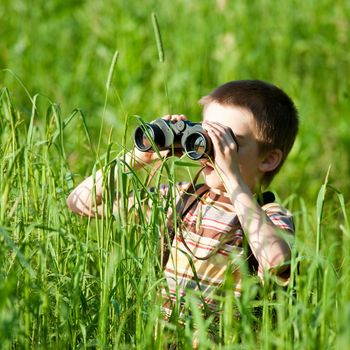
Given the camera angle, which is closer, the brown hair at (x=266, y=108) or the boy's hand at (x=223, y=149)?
the boy's hand at (x=223, y=149)

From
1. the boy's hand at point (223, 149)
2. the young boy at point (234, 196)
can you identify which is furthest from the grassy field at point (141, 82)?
the boy's hand at point (223, 149)

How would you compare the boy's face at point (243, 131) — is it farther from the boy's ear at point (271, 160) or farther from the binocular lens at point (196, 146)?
the binocular lens at point (196, 146)

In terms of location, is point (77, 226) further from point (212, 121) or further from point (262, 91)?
point (262, 91)

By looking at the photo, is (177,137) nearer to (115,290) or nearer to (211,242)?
(211,242)

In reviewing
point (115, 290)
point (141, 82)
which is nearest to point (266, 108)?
point (115, 290)

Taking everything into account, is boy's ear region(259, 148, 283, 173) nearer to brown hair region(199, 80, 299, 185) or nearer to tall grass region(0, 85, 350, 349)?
brown hair region(199, 80, 299, 185)

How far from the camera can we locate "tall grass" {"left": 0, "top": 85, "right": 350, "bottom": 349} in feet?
6.48

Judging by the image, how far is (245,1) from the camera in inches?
207

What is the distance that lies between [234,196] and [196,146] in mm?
177

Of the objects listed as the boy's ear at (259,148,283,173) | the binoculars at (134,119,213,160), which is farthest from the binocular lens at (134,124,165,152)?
the boy's ear at (259,148,283,173)

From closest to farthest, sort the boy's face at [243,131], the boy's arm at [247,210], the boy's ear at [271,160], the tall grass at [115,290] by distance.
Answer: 1. the tall grass at [115,290]
2. the boy's arm at [247,210]
3. the boy's face at [243,131]
4. the boy's ear at [271,160]

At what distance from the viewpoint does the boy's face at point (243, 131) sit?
2.72 m

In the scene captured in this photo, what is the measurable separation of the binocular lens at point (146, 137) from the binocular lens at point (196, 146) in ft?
0.31

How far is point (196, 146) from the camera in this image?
2.50 meters
